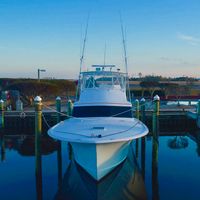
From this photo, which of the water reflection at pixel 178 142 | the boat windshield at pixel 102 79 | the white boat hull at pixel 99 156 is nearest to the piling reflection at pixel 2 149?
the boat windshield at pixel 102 79

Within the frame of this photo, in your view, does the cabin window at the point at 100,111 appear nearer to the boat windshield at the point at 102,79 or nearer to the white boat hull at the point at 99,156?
the boat windshield at the point at 102,79

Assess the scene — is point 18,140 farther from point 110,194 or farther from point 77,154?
point 110,194

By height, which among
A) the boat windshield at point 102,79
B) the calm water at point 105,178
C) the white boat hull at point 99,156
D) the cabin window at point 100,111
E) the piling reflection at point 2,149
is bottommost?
the piling reflection at point 2,149

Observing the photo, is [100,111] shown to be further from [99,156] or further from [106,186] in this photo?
[106,186]

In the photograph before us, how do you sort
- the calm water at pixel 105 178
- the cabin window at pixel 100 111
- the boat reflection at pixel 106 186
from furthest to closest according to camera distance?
the cabin window at pixel 100 111
the calm water at pixel 105 178
the boat reflection at pixel 106 186

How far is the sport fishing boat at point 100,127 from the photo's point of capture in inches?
426

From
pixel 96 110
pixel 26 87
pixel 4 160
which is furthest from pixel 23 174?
pixel 26 87

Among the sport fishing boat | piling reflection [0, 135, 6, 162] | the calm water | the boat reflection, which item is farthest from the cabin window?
piling reflection [0, 135, 6, 162]

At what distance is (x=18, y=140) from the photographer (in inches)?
831

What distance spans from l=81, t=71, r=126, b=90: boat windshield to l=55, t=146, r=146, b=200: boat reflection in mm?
5403

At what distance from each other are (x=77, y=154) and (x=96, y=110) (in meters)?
2.96

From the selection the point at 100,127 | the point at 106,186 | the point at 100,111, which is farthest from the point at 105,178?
the point at 100,111

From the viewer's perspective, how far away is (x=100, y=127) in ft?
39.1

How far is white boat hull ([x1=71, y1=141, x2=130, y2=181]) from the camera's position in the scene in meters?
10.8
